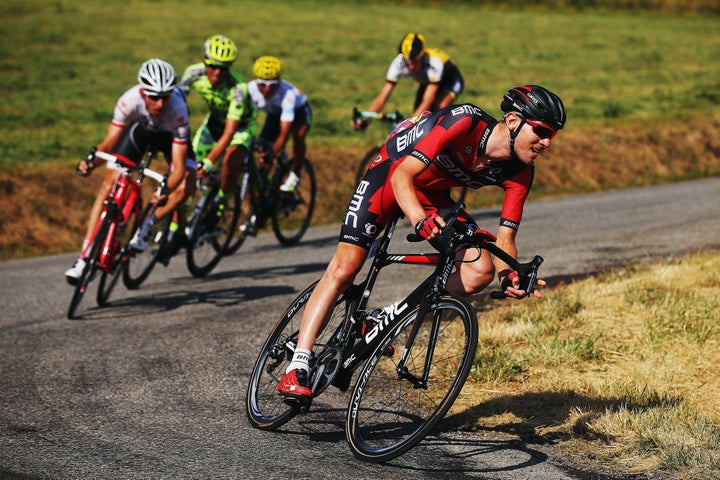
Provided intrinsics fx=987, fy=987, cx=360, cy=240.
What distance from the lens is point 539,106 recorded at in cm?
546

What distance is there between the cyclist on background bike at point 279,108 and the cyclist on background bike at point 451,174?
6.36 m

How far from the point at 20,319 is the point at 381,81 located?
21723 millimetres

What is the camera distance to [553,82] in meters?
32.1

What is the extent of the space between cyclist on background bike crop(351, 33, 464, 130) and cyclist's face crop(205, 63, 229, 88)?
2.81m

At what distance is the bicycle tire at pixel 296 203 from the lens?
13.1 meters

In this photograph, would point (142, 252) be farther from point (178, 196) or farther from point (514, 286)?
point (514, 286)

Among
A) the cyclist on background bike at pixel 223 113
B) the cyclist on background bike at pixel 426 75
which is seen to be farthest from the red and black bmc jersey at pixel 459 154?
the cyclist on background bike at pixel 426 75

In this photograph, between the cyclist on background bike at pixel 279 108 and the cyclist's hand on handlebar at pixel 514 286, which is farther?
the cyclist on background bike at pixel 279 108

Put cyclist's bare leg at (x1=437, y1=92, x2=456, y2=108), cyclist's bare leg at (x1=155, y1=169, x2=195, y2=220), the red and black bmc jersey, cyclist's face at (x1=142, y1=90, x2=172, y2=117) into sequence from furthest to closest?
cyclist's bare leg at (x1=437, y1=92, x2=456, y2=108) → cyclist's bare leg at (x1=155, y1=169, x2=195, y2=220) → cyclist's face at (x1=142, y1=90, x2=172, y2=117) → the red and black bmc jersey

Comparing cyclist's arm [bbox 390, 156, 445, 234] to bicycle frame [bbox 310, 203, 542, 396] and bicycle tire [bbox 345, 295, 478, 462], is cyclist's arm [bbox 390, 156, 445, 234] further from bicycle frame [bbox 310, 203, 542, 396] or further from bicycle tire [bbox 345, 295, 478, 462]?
bicycle tire [bbox 345, 295, 478, 462]

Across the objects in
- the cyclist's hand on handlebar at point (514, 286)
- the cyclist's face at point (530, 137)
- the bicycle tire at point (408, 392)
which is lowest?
the bicycle tire at point (408, 392)

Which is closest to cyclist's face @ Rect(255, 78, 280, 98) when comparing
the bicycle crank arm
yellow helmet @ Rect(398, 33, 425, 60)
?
yellow helmet @ Rect(398, 33, 425, 60)

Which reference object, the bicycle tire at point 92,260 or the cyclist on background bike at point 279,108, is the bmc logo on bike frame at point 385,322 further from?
the cyclist on background bike at point 279,108

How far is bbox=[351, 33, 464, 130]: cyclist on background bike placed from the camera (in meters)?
13.6
